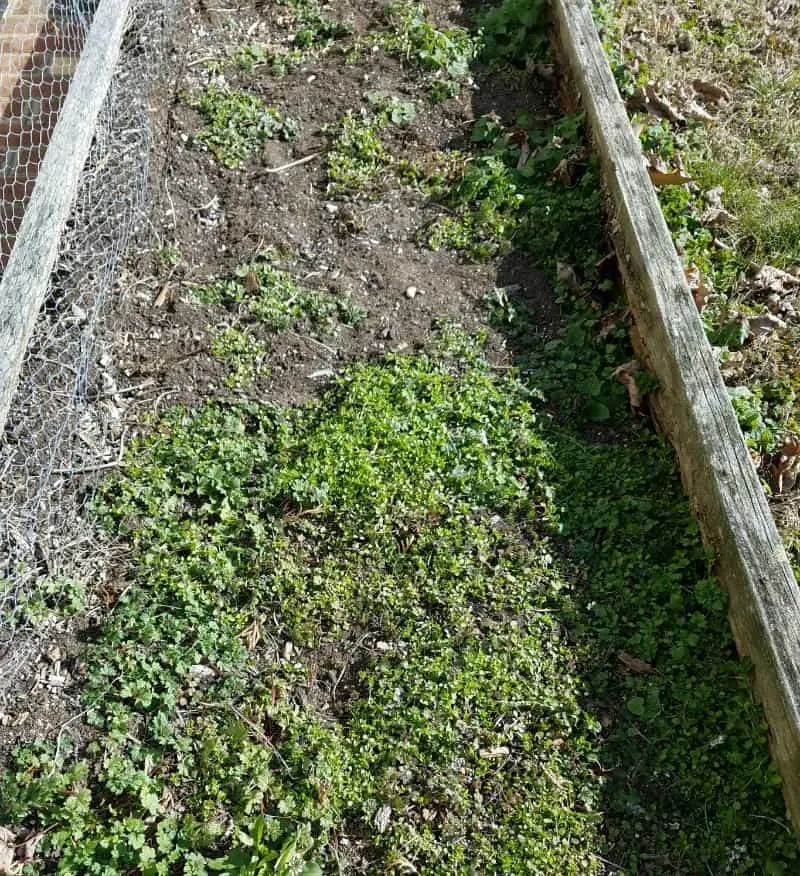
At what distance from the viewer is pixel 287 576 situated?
3.46 m

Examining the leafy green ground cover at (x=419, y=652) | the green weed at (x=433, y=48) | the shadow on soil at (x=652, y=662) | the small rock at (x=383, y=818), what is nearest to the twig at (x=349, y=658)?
the leafy green ground cover at (x=419, y=652)

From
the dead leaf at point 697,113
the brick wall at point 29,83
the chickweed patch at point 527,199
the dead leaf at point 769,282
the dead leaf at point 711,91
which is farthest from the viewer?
the dead leaf at point 711,91

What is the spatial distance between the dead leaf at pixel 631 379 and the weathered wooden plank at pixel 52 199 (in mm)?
2357

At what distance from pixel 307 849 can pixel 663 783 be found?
112 cm

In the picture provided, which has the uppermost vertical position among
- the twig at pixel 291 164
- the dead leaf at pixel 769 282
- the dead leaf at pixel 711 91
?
the dead leaf at pixel 711 91

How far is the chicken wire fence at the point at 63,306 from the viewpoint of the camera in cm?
345

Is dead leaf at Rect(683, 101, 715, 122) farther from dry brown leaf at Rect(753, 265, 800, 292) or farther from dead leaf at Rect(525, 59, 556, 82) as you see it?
dry brown leaf at Rect(753, 265, 800, 292)

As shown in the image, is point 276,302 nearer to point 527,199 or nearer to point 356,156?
point 356,156

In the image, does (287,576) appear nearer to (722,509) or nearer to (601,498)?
(601,498)

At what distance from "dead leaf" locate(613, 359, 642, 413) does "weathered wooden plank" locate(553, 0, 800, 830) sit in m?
0.07

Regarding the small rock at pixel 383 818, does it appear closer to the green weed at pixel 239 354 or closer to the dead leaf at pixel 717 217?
the green weed at pixel 239 354

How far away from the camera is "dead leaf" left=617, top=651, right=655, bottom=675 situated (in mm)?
3217

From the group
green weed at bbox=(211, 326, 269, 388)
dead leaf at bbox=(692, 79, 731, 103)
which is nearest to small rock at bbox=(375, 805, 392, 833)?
green weed at bbox=(211, 326, 269, 388)

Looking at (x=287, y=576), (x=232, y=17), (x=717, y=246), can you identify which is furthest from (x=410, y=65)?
(x=287, y=576)
